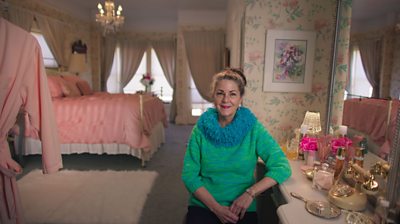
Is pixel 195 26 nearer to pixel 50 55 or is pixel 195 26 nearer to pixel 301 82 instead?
pixel 50 55

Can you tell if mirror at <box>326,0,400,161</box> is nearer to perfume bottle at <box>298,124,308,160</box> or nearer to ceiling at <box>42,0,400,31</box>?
perfume bottle at <box>298,124,308,160</box>

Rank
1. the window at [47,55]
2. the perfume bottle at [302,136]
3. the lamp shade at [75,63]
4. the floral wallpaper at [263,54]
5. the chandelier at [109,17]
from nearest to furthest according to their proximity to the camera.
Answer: the perfume bottle at [302,136] < the floral wallpaper at [263,54] < the chandelier at [109,17] < the window at [47,55] < the lamp shade at [75,63]

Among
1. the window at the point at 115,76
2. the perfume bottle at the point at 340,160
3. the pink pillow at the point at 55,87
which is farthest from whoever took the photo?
the window at the point at 115,76

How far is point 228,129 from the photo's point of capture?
1.38 meters

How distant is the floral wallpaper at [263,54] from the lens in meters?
2.04

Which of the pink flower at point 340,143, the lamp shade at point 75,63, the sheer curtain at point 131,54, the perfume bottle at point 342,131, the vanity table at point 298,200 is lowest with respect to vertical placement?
the vanity table at point 298,200

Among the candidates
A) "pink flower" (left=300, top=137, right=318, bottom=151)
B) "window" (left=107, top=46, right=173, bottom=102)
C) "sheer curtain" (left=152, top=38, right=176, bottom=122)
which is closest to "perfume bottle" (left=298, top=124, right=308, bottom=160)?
"pink flower" (left=300, top=137, right=318, bottom=151)

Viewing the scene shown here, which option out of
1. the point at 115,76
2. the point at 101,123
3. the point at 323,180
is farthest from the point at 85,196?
the point at 115,76

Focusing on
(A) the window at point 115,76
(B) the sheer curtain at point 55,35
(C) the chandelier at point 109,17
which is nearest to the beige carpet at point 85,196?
(C) the chandelier at point 109,17

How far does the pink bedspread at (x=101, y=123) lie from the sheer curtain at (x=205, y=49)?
2951mm

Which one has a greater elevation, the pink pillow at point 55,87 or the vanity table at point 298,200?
the pink pillow at point 55,87

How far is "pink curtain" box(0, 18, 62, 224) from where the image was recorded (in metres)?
1.20

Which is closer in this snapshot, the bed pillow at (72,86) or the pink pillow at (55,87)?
the pink pillow at (55,87)

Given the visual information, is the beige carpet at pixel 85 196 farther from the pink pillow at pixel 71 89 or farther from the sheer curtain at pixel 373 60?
the sheer curtain at pixel 373 60
